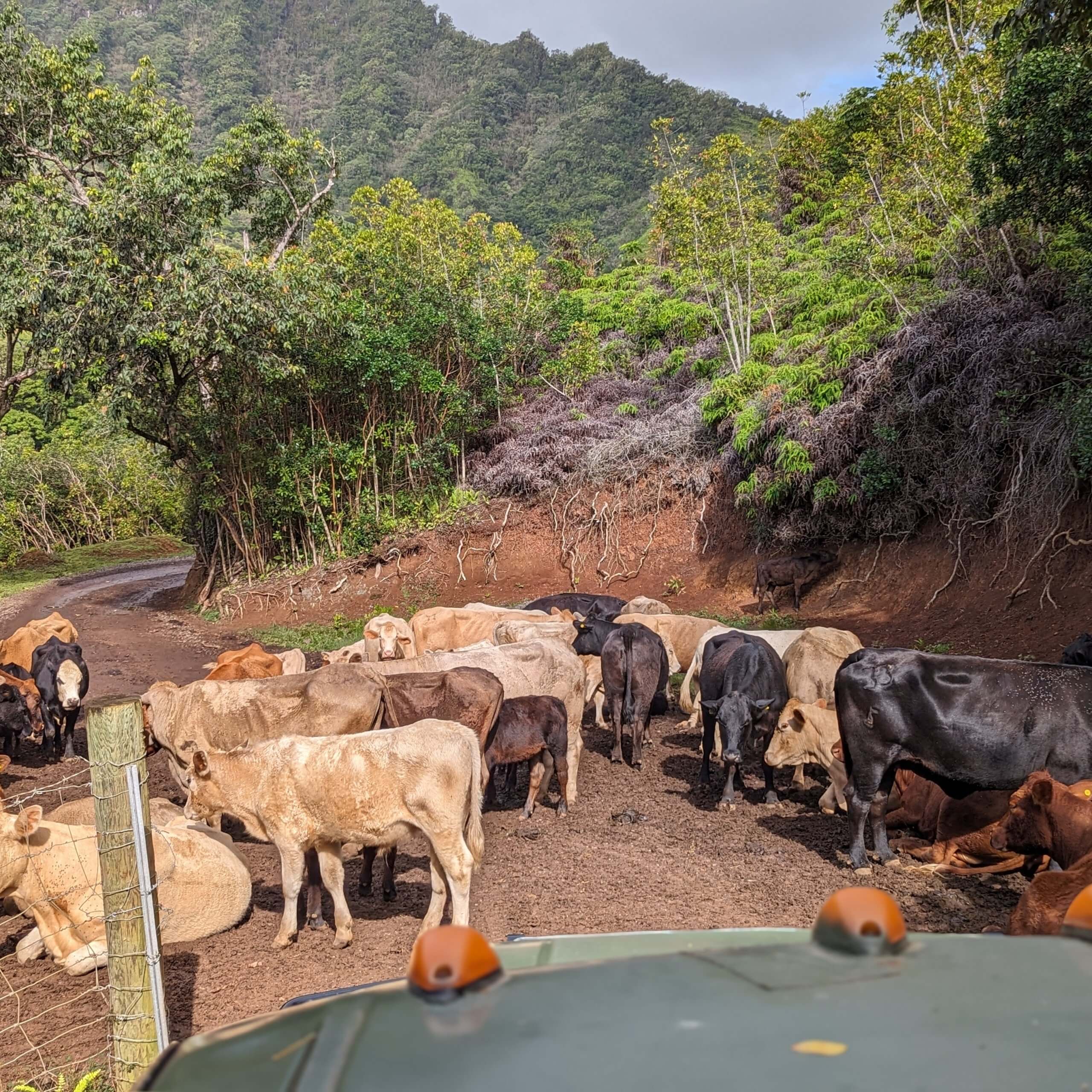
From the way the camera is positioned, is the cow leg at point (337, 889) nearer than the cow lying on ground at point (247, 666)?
Yes

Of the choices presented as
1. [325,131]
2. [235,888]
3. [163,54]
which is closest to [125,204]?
[235,888]

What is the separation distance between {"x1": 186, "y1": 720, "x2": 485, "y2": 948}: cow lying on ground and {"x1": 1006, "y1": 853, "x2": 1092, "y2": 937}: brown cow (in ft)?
11.3

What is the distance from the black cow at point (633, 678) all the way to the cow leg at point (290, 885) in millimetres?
5188

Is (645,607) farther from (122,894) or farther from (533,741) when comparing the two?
(122,894)

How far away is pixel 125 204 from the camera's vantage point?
66.5ft

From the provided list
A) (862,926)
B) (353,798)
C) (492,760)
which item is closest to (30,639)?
(492,760)

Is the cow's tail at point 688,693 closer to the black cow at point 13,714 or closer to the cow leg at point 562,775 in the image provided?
the cow leg at point 562,775

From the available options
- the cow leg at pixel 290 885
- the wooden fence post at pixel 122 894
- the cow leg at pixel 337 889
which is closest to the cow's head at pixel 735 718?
the cow leg at pixel 337 889

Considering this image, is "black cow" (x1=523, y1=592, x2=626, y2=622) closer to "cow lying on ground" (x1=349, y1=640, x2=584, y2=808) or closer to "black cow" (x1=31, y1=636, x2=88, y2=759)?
"cow lying on ground" (x1=349, y1=640, x2=584, y2=808)

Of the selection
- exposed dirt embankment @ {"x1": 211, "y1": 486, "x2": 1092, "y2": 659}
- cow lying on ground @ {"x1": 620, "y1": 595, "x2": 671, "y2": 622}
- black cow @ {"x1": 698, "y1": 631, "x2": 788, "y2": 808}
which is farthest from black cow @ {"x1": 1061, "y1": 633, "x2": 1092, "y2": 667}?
cow lying on ground @ {"x1": 620, "y1": 595, "x2": 671, "y2": 622}

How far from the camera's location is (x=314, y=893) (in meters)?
7.24

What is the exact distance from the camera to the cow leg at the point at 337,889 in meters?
6.82

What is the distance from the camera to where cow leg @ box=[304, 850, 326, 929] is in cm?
714

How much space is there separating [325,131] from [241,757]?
11705 cm
